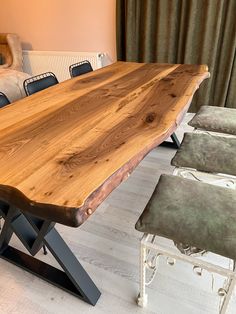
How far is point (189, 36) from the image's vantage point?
2668mm

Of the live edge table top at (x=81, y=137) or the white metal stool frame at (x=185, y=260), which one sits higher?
the live edge table top at (x=81, y=137)

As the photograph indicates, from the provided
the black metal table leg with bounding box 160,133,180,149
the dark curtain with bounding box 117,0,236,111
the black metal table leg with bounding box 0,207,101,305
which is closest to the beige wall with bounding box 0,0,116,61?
the dark curtain with bounding box 117,0,236,111

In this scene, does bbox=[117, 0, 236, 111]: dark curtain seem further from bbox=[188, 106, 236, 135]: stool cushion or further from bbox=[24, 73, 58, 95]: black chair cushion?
bbox=[24, 73, 58, 95]: black chair cushion

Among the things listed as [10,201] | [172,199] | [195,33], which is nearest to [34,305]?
[10,201]

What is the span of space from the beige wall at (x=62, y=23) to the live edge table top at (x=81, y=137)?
5.40 ft

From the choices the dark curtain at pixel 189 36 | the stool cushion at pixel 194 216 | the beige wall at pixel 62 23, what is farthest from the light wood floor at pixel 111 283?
the beige wall at pixel 62 23

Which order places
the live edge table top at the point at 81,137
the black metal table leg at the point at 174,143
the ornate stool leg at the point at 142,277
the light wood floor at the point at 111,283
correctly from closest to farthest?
1. the live edge table top at the point at 81,137
2. the ornate stool leg at the point at 142,277
3. the light wood floor at the point at 111,283
4. the black metal table leg at the point at 174,143

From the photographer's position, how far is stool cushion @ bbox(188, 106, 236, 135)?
166 cm

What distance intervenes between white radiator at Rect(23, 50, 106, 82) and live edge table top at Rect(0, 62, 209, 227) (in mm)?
1580

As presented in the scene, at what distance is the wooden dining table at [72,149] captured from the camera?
2.43 ft

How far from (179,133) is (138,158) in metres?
1.87

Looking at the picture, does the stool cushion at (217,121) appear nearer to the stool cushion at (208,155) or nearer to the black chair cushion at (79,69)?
the stool cushion at (208,155)

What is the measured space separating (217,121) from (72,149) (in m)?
1.13

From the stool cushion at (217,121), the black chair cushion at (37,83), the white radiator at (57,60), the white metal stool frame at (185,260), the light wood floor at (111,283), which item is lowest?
the light wood floor at (111,283)
